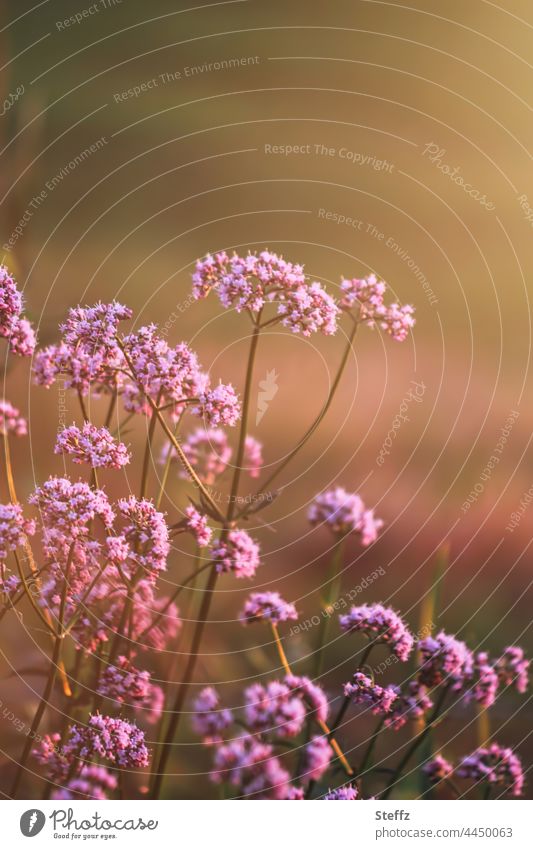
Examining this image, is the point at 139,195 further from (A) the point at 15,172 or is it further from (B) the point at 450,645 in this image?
(B) the point at 450,645

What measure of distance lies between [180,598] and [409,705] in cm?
42

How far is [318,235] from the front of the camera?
1538 mm

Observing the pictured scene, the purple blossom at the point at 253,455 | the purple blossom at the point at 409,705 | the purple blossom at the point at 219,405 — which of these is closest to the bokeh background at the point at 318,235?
the purple blossom at the point at 253,455

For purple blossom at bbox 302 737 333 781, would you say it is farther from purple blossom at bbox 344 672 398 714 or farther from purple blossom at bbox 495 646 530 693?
purple blossom at bbox 495 646 530 693

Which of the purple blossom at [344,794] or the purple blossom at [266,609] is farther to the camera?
the purple blossom at [344,794]

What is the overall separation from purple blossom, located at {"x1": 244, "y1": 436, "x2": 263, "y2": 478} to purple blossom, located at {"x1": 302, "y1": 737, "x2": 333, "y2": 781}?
0.45 metres

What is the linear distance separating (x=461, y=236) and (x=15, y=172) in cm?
83

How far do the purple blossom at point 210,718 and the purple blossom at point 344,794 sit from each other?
0.72 feet

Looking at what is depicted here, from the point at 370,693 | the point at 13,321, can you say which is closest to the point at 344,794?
the point at 370,693

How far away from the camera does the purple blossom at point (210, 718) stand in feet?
4.33

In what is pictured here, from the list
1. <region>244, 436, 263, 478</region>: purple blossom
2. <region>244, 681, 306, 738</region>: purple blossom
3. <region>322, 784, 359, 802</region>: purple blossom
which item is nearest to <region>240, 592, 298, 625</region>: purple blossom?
<region>244, 681, 306, 738</region>: purple blossom

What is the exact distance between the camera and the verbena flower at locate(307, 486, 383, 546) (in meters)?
1.41

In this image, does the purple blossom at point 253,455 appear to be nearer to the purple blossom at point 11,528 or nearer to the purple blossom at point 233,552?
the purple blossom at point 233,552

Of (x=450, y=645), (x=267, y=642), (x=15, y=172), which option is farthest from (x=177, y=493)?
(x=15, y=172)
